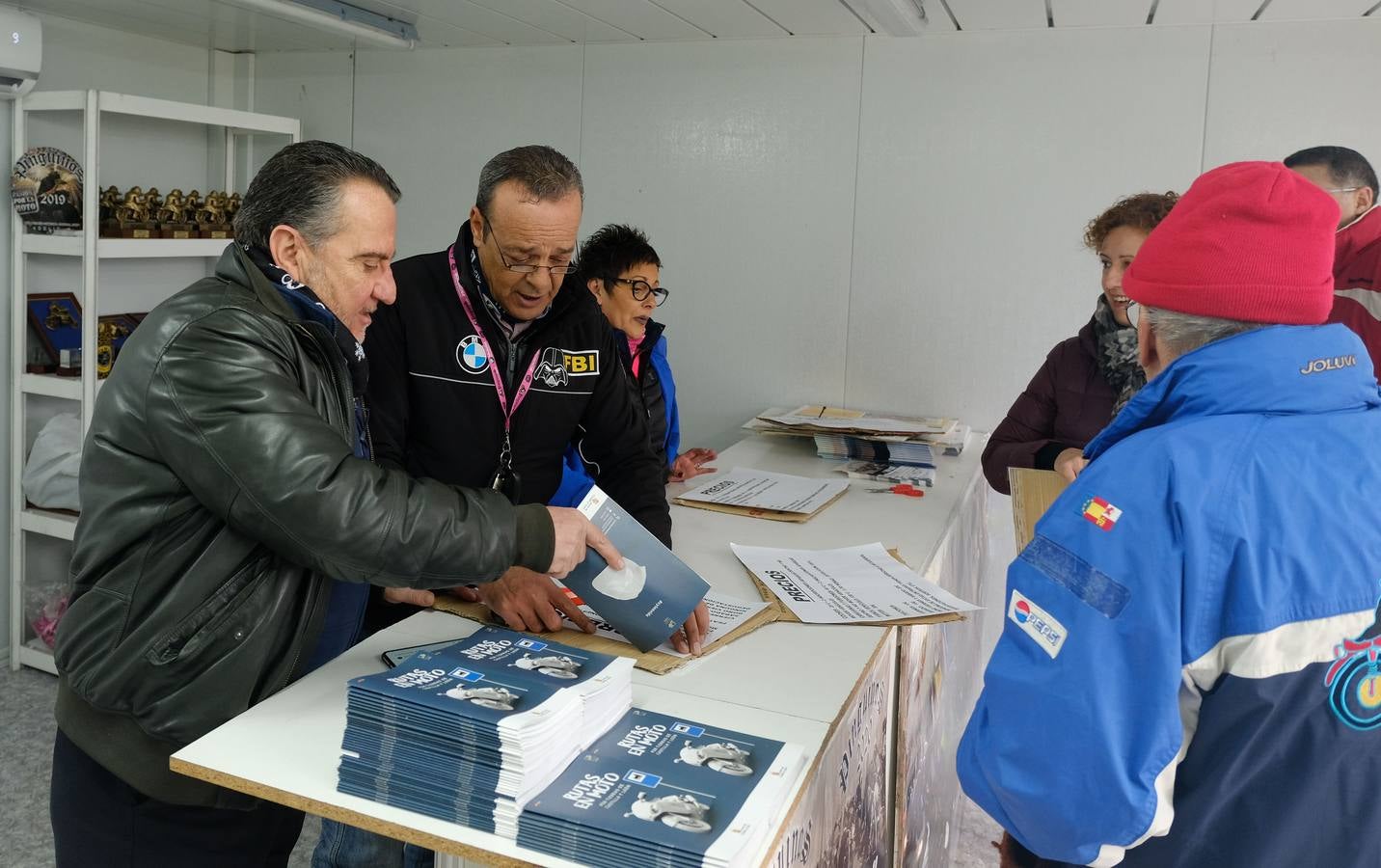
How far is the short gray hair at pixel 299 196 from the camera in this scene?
146cm

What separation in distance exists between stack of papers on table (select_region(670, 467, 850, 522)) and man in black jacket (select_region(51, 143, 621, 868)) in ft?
3.64

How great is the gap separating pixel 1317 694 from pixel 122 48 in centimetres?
450

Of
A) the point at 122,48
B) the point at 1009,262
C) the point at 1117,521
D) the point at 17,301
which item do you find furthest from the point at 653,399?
the point at 122,48

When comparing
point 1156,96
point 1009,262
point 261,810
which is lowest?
point 261,810

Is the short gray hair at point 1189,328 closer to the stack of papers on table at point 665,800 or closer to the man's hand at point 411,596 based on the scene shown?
the stack of papers on table at point 665,800

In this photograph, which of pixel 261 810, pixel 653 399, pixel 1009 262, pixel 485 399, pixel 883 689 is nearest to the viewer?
pixel 261 810

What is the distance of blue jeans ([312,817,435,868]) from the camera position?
185 centimetres

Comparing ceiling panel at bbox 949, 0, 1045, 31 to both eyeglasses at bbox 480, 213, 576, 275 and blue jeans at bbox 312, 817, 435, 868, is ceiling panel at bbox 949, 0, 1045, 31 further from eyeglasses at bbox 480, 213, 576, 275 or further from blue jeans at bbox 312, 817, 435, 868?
blue jeans at bbox 312, 817, 435, 868

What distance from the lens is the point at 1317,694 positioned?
0.98m

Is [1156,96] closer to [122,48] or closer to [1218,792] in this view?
[1218,792]

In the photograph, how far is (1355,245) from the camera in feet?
7.53

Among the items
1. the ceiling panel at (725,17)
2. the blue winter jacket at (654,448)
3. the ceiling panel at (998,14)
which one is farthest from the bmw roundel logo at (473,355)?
the ceiling panel at (998,14)

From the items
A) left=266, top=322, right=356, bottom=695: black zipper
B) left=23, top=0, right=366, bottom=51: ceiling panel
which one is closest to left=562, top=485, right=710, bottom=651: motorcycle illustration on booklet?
left=266, top=322, right=356, bottom=695: black zipper

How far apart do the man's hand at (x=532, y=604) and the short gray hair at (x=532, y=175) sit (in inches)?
28.2
